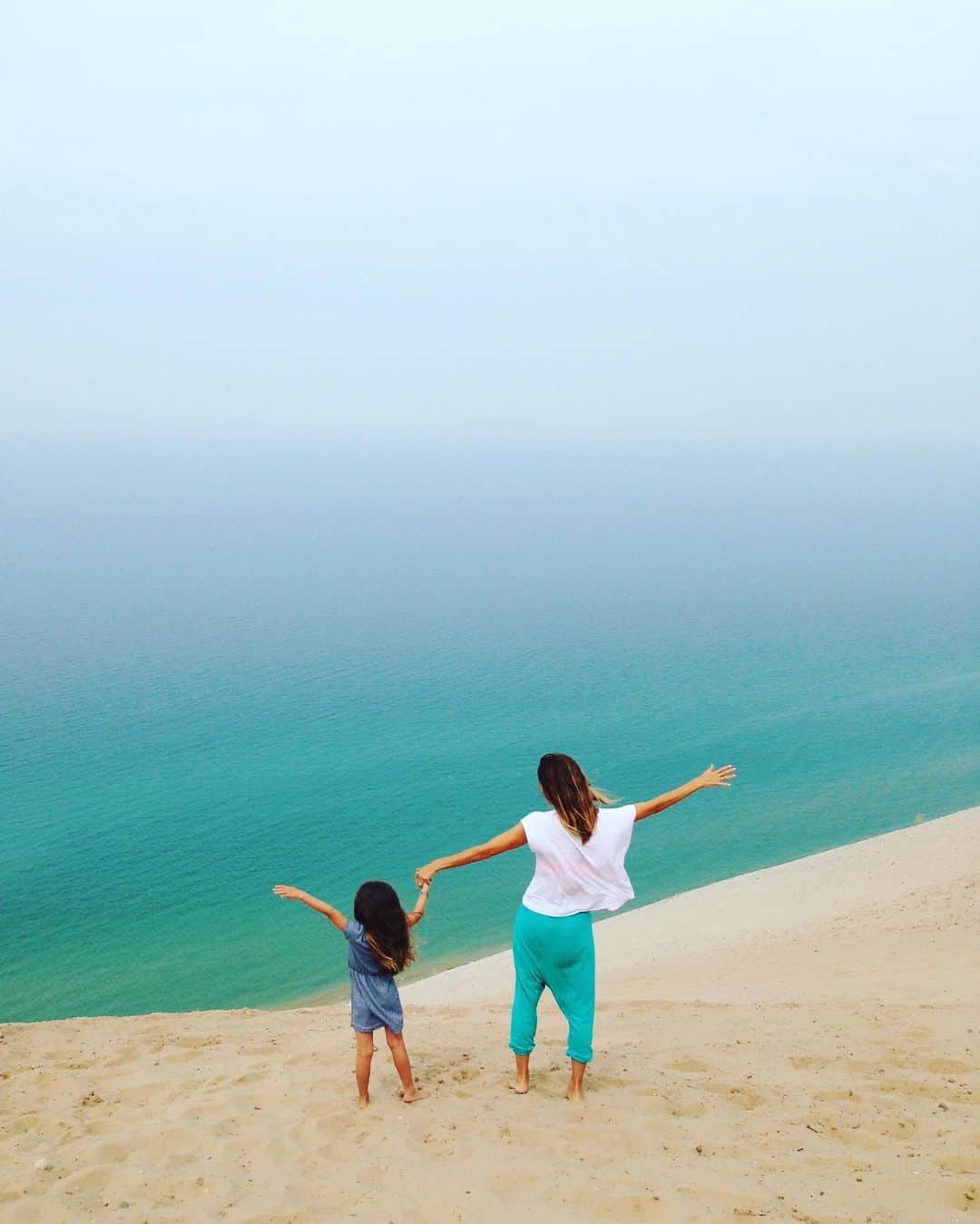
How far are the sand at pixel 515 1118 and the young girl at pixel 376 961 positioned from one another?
0.72 ft

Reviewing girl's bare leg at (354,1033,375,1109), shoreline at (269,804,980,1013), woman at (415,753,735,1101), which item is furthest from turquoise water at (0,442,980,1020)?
woman at (415,753,735,1101)

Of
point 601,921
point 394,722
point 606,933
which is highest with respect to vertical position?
point 394,722

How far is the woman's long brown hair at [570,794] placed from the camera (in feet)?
14.7

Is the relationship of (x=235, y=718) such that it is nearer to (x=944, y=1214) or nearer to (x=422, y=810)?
(x=422, y=810)

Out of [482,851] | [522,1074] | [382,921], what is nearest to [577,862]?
[482,851]

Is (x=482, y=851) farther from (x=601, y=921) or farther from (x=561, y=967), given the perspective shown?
(x=601, y=921)

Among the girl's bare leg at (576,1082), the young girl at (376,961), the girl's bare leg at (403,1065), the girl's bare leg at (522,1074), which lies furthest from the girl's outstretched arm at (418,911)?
the girl's bare leg at (576,1082)

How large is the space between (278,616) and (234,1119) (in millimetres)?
46336

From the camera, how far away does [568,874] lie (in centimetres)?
454

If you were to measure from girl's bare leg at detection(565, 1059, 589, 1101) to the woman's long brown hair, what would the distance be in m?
1.22

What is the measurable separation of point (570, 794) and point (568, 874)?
1.20ft

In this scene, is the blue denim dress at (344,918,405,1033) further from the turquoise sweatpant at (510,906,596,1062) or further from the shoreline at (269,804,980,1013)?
the shoreline at (269,804,980,1013)

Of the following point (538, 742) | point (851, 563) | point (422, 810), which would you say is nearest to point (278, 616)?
point (538, 742)

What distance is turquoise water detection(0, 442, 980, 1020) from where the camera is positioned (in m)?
18.1
